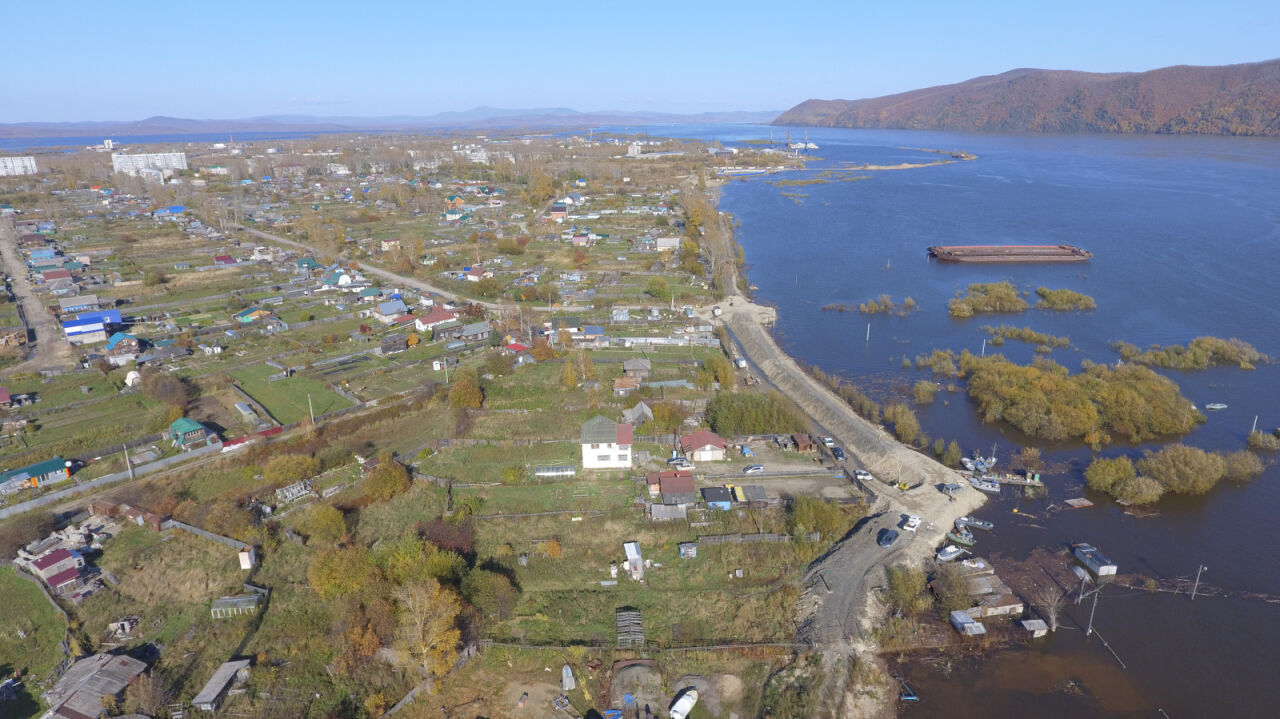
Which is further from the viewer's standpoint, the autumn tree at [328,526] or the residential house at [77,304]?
the residential house at [77,304]

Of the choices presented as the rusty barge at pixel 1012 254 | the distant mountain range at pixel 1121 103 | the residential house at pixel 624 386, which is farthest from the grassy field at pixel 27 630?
the distant mountain range at pixel 1121 103

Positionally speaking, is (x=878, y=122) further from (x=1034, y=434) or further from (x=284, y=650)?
(x=284, y=650)

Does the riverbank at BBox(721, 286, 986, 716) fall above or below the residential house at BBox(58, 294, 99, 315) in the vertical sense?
below

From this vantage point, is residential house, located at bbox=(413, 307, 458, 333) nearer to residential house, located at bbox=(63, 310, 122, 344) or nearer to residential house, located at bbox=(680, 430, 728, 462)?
residential house, located at bbox=(63, 310, 122, 344)

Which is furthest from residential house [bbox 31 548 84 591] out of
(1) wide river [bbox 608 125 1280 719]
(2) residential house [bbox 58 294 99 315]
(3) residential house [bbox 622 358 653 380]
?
(2) residential house [bbox 58 294 99 315]

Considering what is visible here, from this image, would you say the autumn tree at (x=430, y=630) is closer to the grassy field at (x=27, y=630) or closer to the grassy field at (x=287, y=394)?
the grassy field at (x=27, y=630)

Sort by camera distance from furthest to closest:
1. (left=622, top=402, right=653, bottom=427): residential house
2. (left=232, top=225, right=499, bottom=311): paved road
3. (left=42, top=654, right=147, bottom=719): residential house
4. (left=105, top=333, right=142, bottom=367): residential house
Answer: (left=232, top=225, right=499, bottom=311): paved road < (left=105, top=333, right=142, bottom=367): residential house < (left=622, top=402, right=653, bottom=427): residential house < (left=42, top=654, right=147, bottom=719): residential house

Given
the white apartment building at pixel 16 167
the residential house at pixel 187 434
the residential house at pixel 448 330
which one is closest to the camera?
the residential house at pixel 187 434

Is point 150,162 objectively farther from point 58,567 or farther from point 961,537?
point 961,537
